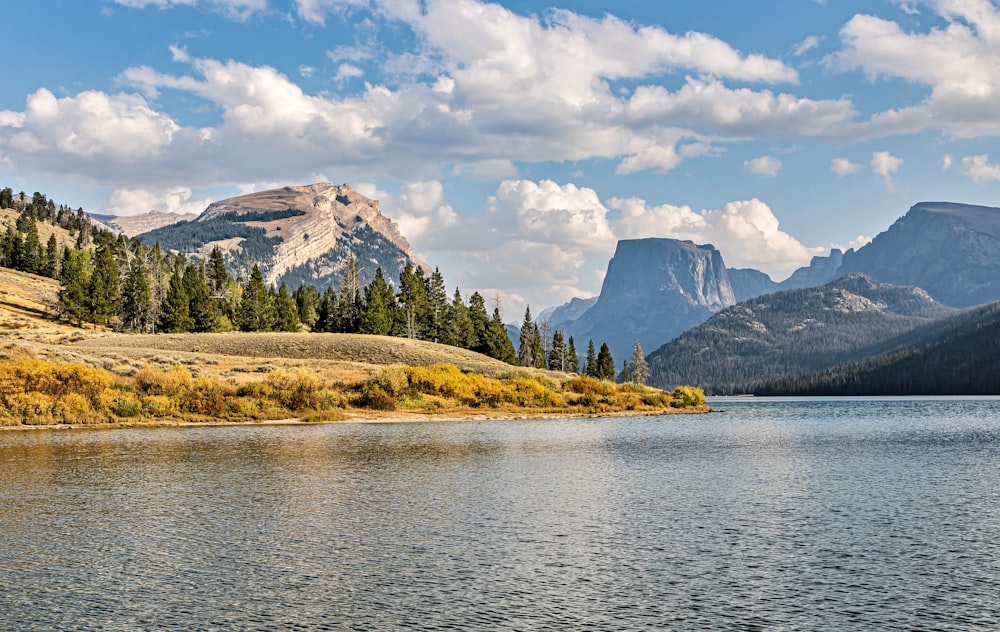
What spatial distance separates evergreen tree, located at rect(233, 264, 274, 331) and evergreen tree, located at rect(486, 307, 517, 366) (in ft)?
138

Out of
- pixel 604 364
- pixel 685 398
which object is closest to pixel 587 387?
pixel 685 398

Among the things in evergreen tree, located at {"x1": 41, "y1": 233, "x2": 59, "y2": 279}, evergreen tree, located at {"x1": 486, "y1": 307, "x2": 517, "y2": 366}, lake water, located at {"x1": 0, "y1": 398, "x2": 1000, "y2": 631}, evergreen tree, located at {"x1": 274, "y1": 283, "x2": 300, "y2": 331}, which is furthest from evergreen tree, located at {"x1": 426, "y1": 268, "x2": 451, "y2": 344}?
lake water, located at {"x1": 0, "y1": 398, "x2": 1000, "y2": 631}

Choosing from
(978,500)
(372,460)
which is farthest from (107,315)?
(978,500)

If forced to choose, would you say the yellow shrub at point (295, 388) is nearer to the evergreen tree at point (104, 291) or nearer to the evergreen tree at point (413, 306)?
the evergreen tree at point (104, 291)

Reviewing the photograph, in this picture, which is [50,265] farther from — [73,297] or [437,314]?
[437,314]

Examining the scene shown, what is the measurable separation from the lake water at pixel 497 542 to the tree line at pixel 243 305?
107 metres

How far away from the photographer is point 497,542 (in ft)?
69.0

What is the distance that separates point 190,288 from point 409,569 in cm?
13816

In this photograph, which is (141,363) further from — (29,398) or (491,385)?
(491,385)

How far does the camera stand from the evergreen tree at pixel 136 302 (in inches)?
5531

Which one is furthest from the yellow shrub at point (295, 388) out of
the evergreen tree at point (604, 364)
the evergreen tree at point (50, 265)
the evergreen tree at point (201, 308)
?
the evergreen tree at point (50, 265)

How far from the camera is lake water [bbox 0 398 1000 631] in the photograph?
1516cm

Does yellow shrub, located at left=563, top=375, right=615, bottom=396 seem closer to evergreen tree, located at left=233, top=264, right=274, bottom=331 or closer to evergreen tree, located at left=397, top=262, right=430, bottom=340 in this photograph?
evergreen tree, located at left=397, top=262, right=430, bottom=340

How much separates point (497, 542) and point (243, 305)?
140 meters
